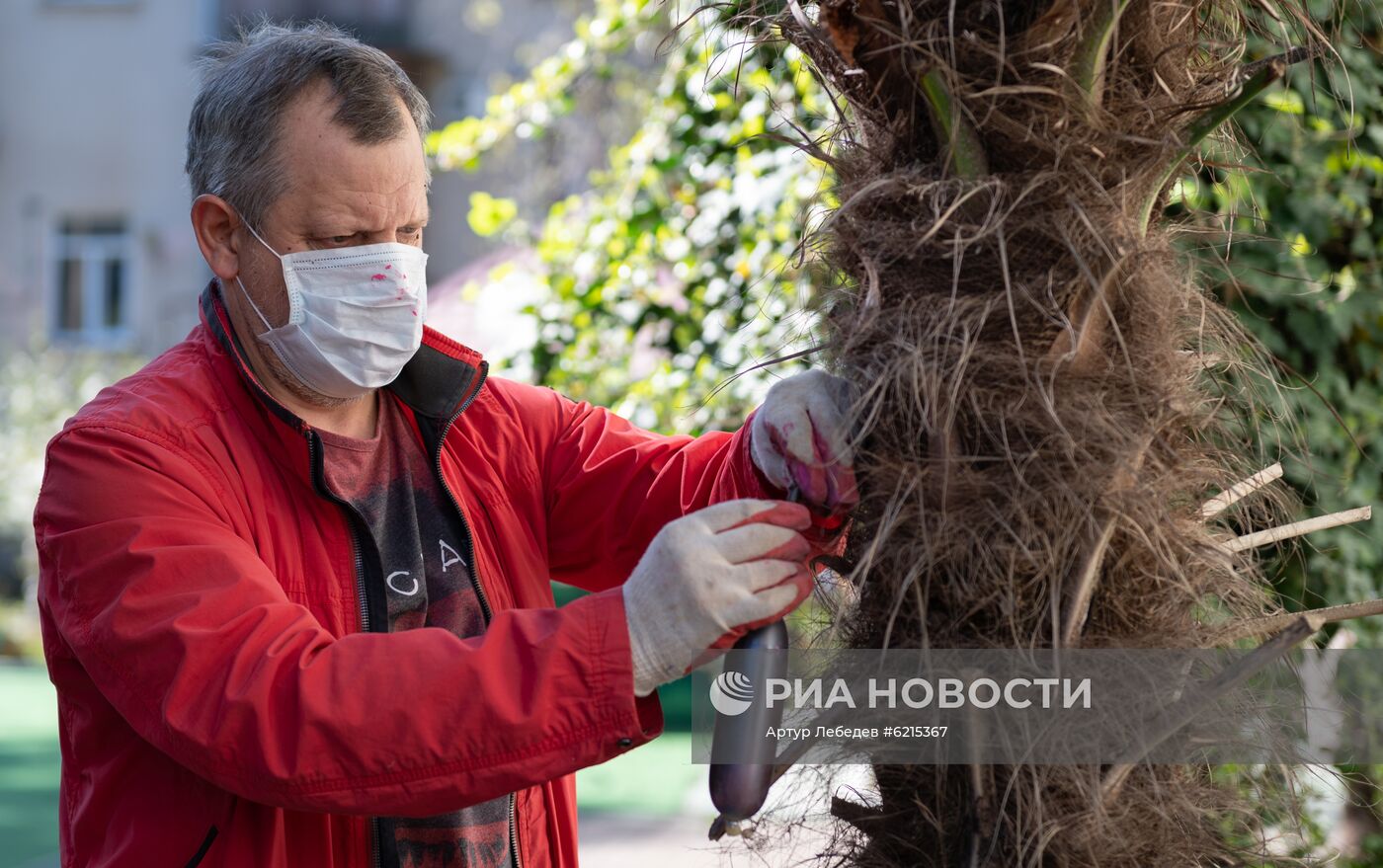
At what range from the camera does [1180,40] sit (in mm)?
1542

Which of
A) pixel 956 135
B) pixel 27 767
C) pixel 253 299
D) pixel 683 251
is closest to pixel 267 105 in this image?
pixel 253 299

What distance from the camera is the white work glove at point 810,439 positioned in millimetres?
1623

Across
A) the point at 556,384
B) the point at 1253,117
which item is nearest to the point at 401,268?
the point at 556,384

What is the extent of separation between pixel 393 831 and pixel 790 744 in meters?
0.60

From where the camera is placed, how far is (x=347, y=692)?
4.87 feet

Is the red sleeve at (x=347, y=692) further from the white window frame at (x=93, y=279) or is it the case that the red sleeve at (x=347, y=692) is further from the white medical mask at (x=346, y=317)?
the white window frame at (x=93, y=279)

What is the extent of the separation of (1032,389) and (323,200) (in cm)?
107

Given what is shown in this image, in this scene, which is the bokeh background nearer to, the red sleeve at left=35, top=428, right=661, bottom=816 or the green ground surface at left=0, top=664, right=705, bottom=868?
the green ground surface at left=0, top=664, right=705, bottom=868

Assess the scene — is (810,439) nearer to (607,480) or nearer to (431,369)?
(607,480)

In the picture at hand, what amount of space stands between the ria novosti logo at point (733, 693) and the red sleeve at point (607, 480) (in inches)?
17.8

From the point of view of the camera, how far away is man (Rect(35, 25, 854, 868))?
4.92ft

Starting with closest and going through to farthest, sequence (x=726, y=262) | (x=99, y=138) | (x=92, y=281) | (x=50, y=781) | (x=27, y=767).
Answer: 1. (x=726, y=262)
2. (x=50, y=781)
3. (x=27, y=767)
4. (x=99, y=138)
5. (x=92, y=281)

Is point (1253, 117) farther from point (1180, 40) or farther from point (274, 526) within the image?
point (274, 526)

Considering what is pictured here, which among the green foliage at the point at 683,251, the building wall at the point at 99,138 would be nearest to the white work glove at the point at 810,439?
the green foliage at the point at 683,251
